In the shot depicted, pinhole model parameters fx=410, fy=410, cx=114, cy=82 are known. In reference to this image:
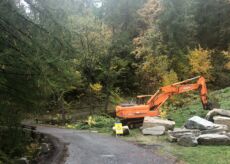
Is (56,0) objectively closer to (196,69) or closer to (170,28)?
(196,69)

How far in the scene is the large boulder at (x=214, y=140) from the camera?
49.0 ft

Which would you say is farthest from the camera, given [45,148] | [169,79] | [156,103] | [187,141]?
[169,79]

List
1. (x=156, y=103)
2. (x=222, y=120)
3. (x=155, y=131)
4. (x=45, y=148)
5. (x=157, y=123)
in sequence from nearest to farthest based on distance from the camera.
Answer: (x=45, y=148) → (x=222, y=120) → (x=155, y=131) → (x=157, y=123) → (x=156, y=103)

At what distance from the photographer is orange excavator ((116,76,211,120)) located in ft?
69.5

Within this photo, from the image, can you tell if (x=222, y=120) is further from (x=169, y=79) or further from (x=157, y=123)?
(x=169, y=79)

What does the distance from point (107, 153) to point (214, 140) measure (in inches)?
160

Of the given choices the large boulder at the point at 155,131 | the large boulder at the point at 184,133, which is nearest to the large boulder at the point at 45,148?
the large boulder at the point at 155,131

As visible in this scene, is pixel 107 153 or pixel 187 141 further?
pixel 187 141

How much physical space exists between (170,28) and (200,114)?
57.7 ft

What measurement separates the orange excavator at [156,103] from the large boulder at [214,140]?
6086mm

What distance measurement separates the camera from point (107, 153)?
46.0 feet

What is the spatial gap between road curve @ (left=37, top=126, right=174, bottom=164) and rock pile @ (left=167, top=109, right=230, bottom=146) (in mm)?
1772

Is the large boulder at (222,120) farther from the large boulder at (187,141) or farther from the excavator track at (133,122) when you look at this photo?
the excavator track at (133,122)

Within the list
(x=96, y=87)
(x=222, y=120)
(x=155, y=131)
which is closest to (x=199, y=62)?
(x=96, y=87)
